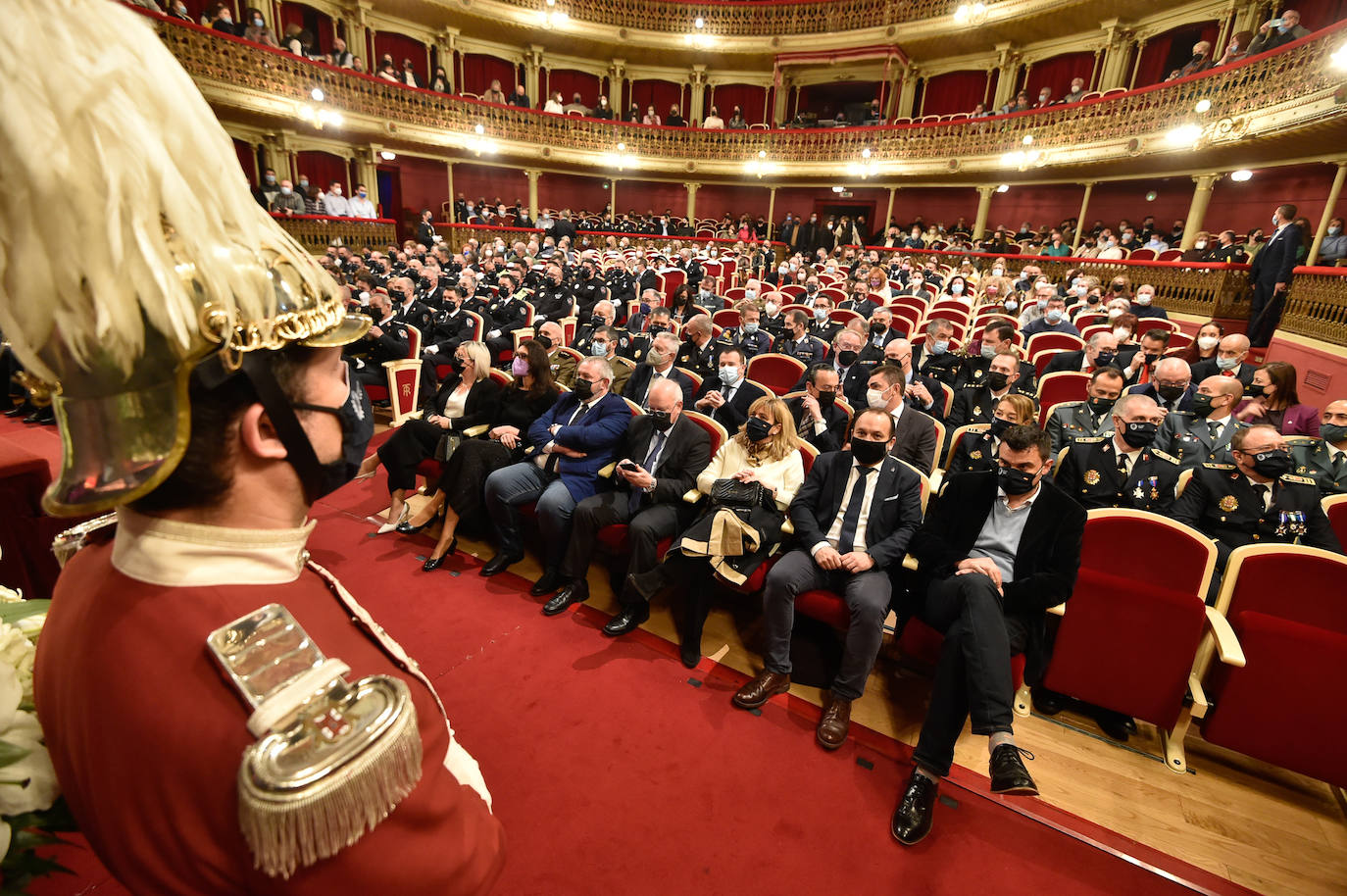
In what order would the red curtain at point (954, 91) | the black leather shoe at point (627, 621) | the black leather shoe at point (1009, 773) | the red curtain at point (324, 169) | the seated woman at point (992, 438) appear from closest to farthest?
the black leather shoe at point (1009, 773) < the black leather shoe at point (627, 621) < the seated woman at point (992, 438) < the red curtain at point (324, 169) < the red curtain at point (954, 91)

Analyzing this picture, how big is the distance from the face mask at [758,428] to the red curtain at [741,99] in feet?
62.0

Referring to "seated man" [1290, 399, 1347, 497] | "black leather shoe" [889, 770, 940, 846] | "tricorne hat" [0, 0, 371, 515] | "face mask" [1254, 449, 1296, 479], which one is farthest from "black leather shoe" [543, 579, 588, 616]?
"seated man" [1290, 399, 1347, 497]

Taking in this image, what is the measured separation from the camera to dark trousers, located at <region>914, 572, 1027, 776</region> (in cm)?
201

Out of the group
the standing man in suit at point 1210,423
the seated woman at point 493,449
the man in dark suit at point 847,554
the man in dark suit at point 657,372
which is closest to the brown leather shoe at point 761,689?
the man in dark suit at point 847,554

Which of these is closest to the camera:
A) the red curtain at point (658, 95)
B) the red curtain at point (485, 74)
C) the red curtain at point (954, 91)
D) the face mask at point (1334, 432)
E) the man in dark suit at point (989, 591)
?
the man in dark suit at point (989, 591)

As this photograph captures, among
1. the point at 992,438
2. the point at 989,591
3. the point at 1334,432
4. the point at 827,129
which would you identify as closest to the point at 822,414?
the point at 992,438

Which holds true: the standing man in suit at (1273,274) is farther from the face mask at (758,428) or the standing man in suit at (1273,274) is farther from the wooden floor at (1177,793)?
the face mask at (758,428)

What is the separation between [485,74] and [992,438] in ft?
62.4

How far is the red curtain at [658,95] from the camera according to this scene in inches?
738

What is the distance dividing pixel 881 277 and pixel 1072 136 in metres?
6.12

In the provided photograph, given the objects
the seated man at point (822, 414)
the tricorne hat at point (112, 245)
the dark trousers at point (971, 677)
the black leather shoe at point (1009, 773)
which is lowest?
the black leather shoe at point (1009, 773)

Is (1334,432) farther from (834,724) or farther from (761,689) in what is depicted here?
(761,689)

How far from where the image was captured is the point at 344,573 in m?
3.18

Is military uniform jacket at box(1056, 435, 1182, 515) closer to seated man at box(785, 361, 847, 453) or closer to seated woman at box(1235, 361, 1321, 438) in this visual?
seated man at box(785, 361, 847, 453)
